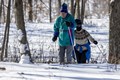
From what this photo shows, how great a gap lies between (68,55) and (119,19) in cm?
171

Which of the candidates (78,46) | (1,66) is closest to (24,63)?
(1,66)

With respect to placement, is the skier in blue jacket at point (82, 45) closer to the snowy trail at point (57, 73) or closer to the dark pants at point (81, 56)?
the dark pants at point (81, 56)

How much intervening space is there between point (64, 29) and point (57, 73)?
329 cm

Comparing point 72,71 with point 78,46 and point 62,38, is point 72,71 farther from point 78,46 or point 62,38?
point 78,46

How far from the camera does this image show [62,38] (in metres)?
11.4

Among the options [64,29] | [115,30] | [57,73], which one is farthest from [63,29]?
[57,73]

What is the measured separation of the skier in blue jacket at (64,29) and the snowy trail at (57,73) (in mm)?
2231

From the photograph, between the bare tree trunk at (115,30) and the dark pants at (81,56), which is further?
the dark pants at (81,56)

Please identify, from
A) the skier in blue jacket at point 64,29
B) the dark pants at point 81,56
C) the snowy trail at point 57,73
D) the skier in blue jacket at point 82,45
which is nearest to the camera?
the snowy trail at point 57,73

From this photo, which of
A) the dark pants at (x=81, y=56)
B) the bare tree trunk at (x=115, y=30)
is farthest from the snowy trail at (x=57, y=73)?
the dark pants at (x=81, y=56)

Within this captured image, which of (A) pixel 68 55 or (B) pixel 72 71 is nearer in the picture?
(B) pixel 72 71

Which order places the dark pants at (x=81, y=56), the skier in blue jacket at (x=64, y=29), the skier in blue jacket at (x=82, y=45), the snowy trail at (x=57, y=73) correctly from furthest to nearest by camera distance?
1. the dark pants at (x=81, y=56)
2. the skier in blue jacket at (x=82, y=45)
3. the skier in blue jacket at (x=64, y=29)
4. the snowy trail at (x=57, y=73)

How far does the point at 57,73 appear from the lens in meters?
8.20

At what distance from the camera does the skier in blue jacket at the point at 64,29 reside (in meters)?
11.1
